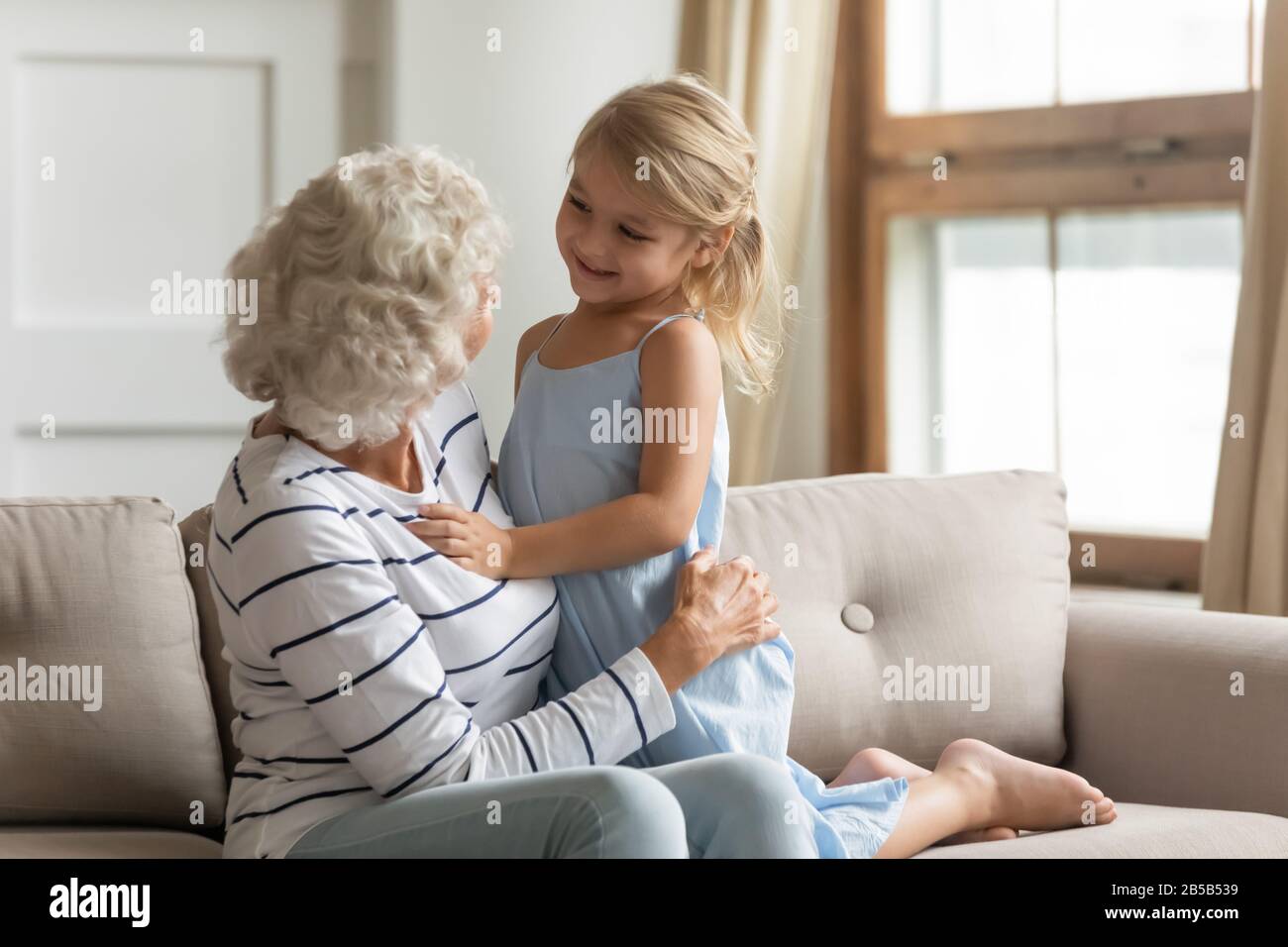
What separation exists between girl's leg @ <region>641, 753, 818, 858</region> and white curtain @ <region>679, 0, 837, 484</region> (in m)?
1.77

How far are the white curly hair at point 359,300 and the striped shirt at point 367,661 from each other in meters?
0.07

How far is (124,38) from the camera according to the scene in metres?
3.08

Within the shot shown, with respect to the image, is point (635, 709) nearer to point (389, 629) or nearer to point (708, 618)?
point (708, 618)

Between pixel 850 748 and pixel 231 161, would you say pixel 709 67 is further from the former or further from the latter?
pixel 850 748

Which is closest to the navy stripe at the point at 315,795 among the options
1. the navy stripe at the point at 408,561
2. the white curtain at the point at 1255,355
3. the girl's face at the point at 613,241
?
the navy stripe at the point at 408,561

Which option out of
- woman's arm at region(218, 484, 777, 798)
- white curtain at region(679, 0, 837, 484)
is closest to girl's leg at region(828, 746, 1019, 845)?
woman's arm at region(218, 484, 777, 798)

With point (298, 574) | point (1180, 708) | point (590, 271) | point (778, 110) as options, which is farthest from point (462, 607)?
point (778, 110)

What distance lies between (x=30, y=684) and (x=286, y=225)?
2.15 feet

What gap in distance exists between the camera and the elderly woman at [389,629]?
1253 millimetres

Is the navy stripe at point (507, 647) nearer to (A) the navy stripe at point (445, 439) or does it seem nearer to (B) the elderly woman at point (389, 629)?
(B) the elderly woman at point (389, 629)

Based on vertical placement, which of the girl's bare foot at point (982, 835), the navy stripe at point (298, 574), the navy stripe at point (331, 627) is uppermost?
the navy stripe at point (298, 574)

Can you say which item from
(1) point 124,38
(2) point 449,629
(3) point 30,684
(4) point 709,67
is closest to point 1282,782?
(2) point 449,629

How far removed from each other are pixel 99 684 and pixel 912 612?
1029 mm

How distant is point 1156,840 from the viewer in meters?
1.59
